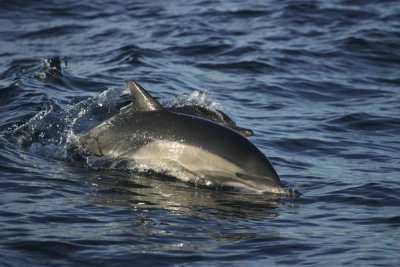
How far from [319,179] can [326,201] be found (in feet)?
3.40

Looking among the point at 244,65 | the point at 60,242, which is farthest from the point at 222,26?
the point at 60,242

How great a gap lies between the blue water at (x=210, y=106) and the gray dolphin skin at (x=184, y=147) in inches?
7.3

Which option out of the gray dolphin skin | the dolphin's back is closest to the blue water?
the gray dolphin skin

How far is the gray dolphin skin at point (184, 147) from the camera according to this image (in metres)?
10.8

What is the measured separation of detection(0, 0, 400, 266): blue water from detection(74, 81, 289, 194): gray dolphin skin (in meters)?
0.19

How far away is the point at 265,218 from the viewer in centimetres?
1003

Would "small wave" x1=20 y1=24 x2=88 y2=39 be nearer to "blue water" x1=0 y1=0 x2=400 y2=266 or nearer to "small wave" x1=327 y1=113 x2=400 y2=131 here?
"blue water" x1=0 y1=0 x2=400 y2=266

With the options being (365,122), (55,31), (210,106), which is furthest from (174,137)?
(55,31)

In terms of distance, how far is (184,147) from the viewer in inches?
435

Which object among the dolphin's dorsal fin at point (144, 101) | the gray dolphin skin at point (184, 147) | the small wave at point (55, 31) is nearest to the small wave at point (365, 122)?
the gray dolphin skin at point (184, 147)

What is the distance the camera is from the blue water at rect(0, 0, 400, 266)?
9008 millimetres

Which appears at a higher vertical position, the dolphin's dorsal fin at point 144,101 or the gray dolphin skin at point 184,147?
the dolphin's dorsal fin at point 144,101

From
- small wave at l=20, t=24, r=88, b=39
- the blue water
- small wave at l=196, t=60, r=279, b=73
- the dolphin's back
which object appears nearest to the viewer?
the blue water

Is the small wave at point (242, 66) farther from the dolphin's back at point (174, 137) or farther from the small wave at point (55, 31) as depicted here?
the dolphin's back at point (174, 137)
